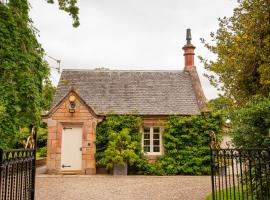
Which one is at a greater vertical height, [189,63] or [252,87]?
[189,63]

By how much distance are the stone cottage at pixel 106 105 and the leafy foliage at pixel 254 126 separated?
34.1ft

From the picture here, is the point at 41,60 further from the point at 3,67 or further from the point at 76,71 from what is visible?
the point at 76,71

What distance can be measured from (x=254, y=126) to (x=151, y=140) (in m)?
11.2

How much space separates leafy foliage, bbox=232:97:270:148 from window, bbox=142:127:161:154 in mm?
10565

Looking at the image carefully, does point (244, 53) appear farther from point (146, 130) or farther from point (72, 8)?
point (146, 130)

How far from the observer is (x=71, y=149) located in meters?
16.9

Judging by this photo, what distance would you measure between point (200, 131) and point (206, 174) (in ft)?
8.00

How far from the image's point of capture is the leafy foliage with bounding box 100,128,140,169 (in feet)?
52.8

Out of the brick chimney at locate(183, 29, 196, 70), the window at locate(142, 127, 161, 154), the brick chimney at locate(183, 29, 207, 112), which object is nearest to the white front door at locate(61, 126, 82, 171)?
the window at locate(142, 127, 161, 154)

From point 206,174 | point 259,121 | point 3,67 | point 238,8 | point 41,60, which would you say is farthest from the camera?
point 206,174

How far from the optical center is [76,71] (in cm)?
2102

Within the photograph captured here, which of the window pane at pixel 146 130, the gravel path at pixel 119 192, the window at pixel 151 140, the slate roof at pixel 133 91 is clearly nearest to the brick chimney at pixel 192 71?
the slate roof at pixel 133 91

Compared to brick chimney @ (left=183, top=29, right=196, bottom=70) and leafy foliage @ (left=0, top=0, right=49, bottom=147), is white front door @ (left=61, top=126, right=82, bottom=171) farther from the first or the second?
brick chimney @ (left=183, top=29, right=196, bottom=70)

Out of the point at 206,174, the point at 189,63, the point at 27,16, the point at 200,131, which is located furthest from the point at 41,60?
the point at 189,63
